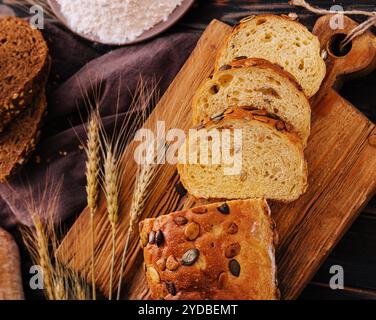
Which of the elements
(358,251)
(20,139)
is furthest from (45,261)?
(358,251)

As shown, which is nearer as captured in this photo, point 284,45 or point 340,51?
point 284,45

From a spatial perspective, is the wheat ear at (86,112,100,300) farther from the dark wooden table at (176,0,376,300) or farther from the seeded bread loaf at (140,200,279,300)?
the dark wooden table at (176,0,376,300)

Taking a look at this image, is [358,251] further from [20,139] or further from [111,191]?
[20,139]

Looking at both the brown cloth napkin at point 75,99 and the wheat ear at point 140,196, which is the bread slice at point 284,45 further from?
the wheat ear at point 140,196

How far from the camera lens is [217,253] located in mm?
2492

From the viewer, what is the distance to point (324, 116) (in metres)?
2.87

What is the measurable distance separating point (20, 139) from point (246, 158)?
47.5 inches

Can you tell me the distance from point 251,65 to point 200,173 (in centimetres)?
54

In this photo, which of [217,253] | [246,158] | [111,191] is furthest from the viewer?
[111,191]

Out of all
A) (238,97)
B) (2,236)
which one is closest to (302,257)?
(238,97)

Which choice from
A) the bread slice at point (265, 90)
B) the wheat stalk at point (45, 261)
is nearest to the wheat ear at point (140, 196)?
the wheat stalk at point (45, 261)

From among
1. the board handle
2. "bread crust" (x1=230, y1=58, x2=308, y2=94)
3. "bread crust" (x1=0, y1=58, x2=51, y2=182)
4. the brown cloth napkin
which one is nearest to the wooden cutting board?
the board handle

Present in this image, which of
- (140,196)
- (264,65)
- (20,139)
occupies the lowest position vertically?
(140,196)

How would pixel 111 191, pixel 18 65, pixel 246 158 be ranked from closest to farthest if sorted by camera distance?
pixel 246 158 < pixel 111 191 < pixel 18 65
